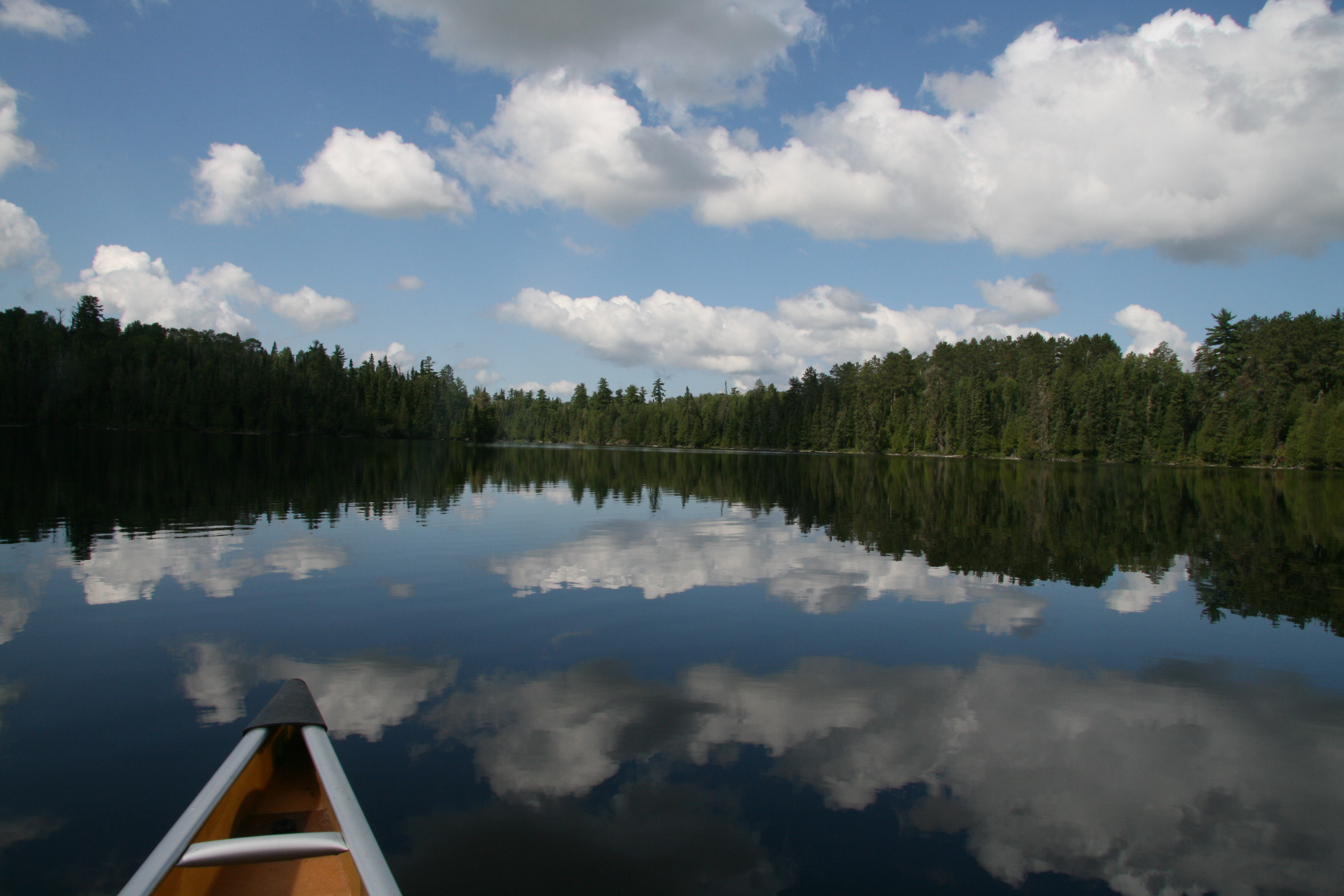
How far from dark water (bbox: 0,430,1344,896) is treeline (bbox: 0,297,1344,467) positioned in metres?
91.3

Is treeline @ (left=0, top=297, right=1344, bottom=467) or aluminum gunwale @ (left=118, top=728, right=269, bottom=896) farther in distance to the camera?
treeline @ (left=0, top=297, right=1344, bottom=467)

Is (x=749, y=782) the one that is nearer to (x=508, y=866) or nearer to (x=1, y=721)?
(x=508, y=866)

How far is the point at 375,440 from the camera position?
12431 cm

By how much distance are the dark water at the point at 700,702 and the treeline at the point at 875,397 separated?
91331mm

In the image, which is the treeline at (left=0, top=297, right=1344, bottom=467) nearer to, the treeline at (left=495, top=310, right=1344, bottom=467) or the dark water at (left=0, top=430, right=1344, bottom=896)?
the treeline at (left=495, top=310, right=1344, bottom=467)

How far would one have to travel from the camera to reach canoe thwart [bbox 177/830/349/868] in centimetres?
395

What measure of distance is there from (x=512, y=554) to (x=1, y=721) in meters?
10.2

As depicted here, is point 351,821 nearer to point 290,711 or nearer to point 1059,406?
point 290,711

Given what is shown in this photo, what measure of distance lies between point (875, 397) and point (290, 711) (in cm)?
13799

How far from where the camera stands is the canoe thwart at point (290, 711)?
18.3 ft

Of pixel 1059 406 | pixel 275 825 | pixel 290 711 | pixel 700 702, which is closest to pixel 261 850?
pixel 275 825

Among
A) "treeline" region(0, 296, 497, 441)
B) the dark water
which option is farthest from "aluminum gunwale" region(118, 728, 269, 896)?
"treeline" region(0, 296, 497, 441)

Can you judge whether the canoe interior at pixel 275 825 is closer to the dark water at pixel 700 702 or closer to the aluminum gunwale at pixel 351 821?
the aluminum gunwale at pixel 351 821

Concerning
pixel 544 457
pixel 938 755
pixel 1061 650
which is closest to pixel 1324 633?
pixel 1061 650
